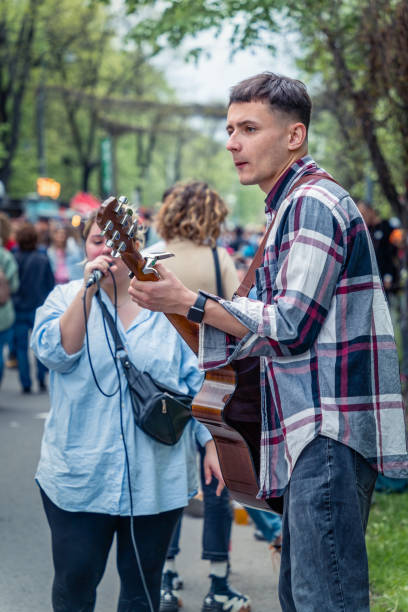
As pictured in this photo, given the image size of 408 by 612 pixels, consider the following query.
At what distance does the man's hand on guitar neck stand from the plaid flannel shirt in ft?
0.09

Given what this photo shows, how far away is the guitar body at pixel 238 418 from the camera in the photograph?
236 cm

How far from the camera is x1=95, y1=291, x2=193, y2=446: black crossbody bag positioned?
3010 mm

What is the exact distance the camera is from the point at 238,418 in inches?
A: 94.7

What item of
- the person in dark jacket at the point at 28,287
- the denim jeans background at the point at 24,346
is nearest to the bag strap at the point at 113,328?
the denim jeans background at the point at 24,346

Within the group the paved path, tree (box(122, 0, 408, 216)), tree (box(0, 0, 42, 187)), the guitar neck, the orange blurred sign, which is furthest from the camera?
tree (box(0, 0, 42, 187))

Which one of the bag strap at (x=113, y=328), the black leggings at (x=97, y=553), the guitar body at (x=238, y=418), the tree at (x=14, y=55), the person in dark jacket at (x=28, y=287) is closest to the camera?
the guitar body at (x=238, y=418)

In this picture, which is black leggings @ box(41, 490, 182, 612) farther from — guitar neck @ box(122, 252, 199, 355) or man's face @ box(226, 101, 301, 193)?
man's face @ box(226, 101, 301, 193)

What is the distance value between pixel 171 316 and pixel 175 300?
190 millimetres

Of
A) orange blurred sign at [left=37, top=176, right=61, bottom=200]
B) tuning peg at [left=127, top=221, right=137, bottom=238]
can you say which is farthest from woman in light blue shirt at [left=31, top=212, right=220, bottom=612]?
orange blurred sign at [left=37, top=176, right=61, bottom=200]

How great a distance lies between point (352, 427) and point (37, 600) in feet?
9.34

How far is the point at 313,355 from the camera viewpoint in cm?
213

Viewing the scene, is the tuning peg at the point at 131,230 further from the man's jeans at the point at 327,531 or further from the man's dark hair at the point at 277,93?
the man's jeans at the point at 327,531

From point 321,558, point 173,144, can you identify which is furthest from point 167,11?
point 173,144

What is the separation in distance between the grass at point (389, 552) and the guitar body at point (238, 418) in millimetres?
1901
